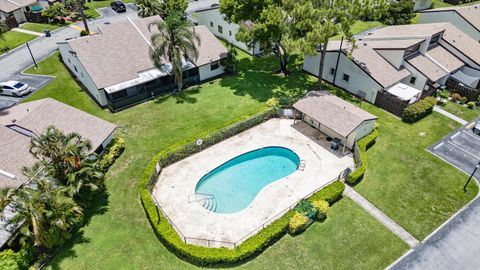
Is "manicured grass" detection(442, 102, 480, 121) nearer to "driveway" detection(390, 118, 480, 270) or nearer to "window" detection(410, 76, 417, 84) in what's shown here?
"window" detection(410, 76, 417, 84)

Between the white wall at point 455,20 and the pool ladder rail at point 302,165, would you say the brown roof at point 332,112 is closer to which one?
the pool ladder rail at point 302,165

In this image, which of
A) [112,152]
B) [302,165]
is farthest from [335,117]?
[112,152]

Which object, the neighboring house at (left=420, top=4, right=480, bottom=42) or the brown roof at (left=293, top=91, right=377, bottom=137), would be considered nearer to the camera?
the brown roof at (left=293, top=91, right=377, bottom=137)

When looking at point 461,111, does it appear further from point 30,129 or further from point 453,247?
point 30,129

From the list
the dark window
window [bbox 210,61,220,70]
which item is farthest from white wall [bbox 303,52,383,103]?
the dark window

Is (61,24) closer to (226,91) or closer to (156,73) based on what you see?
(156,73)

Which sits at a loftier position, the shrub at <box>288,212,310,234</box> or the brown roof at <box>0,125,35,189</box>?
the brown roof at <box>0,125,35,189</box>

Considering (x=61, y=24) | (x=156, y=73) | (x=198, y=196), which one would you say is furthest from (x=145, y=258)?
(x=61, y=24)
